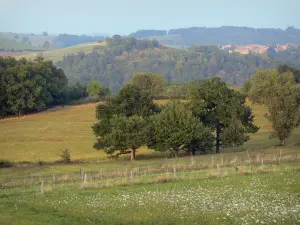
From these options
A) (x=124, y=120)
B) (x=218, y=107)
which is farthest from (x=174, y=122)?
(x=218, y=107)

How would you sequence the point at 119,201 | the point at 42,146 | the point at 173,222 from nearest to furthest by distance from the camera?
the point at 173,222, the point at 119,201, the point at 42,146

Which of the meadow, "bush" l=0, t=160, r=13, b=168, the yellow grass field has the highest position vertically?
the meadow

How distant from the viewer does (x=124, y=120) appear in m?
60.2

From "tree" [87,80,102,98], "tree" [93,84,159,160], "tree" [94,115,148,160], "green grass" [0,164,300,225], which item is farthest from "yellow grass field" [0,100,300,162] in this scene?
"green grass" [0,164,300,225]

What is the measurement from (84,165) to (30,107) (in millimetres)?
62898

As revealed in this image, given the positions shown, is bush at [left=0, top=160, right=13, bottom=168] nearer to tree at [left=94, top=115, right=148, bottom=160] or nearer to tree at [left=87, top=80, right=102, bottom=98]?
tree at [left=94, top=115, right=148, bottom=160]

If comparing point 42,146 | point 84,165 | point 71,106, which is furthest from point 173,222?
point 71,106

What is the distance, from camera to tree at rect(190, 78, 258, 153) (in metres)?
63.7

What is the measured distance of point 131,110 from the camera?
6556cm

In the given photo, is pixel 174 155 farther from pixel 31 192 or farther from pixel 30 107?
pixel 30 107

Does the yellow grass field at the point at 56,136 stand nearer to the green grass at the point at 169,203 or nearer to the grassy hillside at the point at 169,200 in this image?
the grassy hillside at the point at 169,200

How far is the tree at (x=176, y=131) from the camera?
191 feet

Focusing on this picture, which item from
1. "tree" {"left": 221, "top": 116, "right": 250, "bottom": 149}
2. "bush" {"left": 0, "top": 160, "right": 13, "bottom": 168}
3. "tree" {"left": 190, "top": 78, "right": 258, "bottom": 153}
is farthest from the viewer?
"tree" {"left": 190, "top": 78, "right": 258, "bottom": 153}

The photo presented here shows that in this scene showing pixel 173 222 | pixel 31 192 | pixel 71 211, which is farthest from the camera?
pixel 31 192
